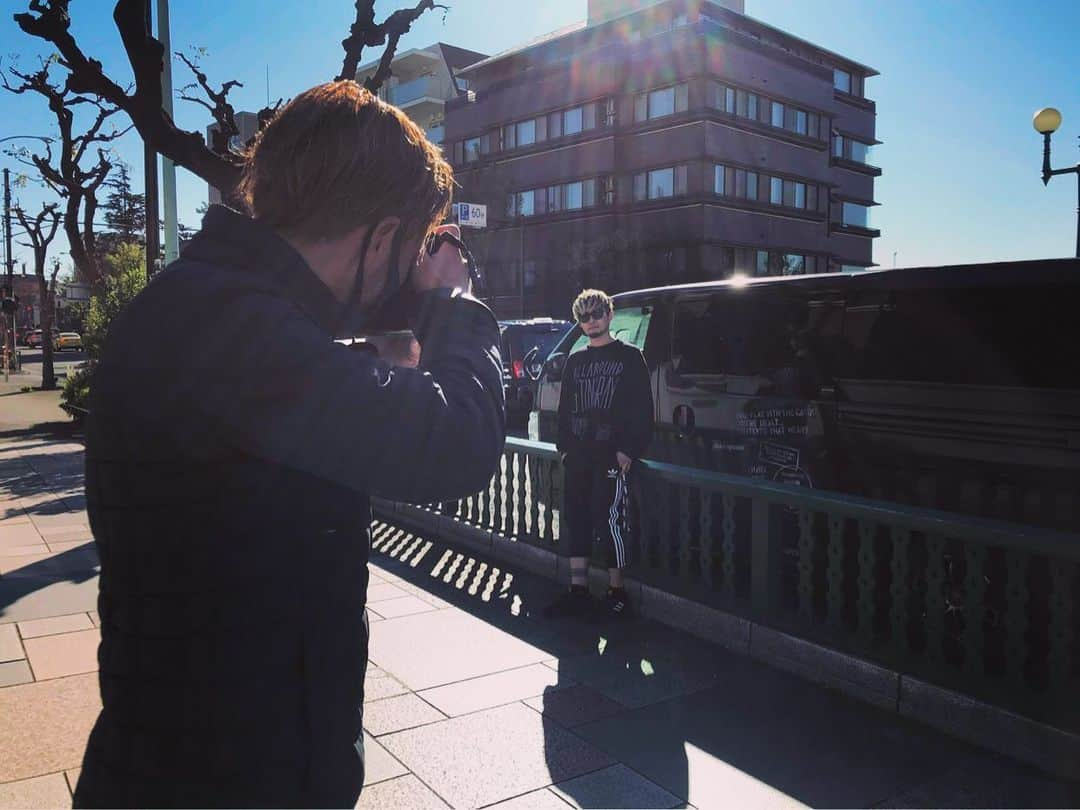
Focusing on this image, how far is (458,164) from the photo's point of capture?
5569cm

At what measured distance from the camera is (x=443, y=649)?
15.8ft

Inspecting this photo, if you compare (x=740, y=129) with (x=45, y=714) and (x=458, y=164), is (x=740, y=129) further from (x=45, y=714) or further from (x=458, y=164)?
(x=45, y=714)

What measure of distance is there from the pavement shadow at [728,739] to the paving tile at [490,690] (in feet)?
0.28

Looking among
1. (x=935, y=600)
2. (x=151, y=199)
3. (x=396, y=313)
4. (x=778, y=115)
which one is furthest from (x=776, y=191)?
(x=396, y=313)

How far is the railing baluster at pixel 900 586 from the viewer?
12.9 ft

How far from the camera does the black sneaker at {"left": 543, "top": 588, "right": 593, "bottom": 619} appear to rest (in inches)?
212

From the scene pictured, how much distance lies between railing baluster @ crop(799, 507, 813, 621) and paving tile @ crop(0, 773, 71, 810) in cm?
330

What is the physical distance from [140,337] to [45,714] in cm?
357

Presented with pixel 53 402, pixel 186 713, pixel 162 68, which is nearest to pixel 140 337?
pixel 186 713

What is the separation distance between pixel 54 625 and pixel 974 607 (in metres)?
4.91

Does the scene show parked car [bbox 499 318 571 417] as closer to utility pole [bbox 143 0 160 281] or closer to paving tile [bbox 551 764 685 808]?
utility pole [bbox 143 0 160 281]

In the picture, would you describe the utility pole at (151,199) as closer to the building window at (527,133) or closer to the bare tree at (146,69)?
the bare tree at (146,69)

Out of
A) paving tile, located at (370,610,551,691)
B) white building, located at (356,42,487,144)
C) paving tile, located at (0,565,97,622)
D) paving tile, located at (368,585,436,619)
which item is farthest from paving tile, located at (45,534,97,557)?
white building, located at (356,42,487,144)

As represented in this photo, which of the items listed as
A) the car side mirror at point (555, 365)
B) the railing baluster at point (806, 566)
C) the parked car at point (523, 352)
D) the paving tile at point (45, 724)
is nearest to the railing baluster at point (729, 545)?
the railing baluster at point (806, 566)
